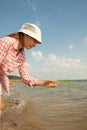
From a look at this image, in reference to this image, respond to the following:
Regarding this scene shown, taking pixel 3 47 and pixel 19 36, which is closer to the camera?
pixel 3 47

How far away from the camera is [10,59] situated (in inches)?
182

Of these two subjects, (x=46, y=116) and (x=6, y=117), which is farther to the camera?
(x=46, y=116)

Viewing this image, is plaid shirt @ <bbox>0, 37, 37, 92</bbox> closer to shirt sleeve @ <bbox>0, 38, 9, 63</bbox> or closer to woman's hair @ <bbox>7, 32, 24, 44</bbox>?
shirt sleeve @ <bbox>0, 38, 9, 63</bbox>

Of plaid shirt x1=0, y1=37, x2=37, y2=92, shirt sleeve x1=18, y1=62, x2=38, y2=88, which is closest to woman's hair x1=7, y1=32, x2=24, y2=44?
plaid shirt x1=0, y1=37, x2=37, y2=92

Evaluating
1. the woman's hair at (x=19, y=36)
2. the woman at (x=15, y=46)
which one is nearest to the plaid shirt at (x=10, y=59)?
the woman at (x=15, y=46)

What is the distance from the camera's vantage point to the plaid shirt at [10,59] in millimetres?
4457

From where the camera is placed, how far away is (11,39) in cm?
451

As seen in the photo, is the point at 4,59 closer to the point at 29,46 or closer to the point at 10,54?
the point at 10,54

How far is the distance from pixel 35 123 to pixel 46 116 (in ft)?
4.75

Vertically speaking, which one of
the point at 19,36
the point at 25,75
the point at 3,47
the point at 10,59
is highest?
the point at 19,36

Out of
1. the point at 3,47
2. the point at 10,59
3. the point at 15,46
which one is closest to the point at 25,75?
the point at 10,59

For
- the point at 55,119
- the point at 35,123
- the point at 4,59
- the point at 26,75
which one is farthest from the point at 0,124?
the point at 4,59

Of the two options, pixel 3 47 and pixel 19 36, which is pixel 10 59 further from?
pixel 19 36

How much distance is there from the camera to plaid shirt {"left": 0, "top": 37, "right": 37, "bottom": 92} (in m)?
4.46
